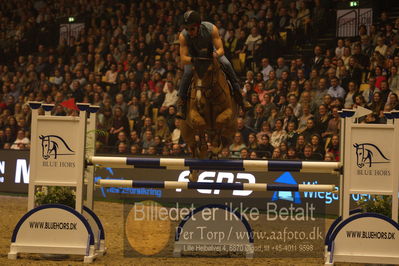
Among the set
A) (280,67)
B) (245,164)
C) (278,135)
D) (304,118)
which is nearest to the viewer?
(245,164)

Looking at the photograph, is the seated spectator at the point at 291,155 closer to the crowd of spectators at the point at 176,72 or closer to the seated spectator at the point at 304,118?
the crowd of spectators at the point at 176,72

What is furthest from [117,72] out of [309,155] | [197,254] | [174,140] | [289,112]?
[197,254]

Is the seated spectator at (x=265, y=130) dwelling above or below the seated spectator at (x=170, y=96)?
below

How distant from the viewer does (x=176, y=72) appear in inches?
631

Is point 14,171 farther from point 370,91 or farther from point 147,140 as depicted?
point 370,91

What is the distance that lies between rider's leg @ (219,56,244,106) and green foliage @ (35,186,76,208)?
2.49 m

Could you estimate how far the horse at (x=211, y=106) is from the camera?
304 inches

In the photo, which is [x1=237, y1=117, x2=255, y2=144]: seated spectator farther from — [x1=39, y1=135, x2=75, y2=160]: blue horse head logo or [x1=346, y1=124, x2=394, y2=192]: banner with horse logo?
[x1=39, y1=135, x2=75, y2=160]: blue horse head logo

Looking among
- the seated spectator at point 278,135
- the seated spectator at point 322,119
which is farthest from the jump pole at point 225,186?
the seated spectator at point 278,135

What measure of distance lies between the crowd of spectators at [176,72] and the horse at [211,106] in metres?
3.18

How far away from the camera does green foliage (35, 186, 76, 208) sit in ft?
25.0

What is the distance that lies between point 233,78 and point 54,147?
251cm

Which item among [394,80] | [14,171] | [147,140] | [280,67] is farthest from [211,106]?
[14,171]

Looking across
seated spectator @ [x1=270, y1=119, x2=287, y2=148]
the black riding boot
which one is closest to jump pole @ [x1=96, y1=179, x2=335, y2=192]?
the black riding boot
